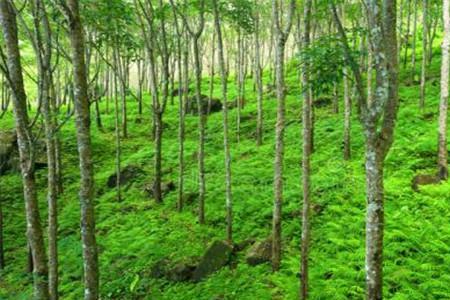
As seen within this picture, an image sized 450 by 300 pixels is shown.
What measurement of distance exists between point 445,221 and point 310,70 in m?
7.13

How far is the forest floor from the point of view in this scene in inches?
412

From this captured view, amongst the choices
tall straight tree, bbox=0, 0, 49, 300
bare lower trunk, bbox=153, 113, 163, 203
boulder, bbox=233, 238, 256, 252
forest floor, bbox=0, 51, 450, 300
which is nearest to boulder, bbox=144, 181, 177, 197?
forest floor, bbox=0, 51, 450, 300

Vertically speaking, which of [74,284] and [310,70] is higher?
[310,70]

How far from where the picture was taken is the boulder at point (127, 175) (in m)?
21.1

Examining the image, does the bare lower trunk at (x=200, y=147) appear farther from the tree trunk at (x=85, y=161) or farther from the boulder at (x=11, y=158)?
the boulder at (x=11, y=158)

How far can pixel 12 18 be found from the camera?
24.5ft

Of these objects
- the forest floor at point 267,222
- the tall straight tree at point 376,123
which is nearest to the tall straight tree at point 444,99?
the forest floor at point 267,222

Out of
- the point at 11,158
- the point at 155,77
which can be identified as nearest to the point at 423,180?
the point at 155,77

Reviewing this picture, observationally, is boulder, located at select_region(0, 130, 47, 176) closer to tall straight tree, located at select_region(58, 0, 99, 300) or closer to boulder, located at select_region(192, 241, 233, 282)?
boulder, located at select_region(192, 241, 233, 282)

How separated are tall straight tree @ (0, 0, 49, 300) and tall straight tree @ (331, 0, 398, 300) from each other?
5078 mm

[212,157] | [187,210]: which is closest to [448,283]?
[187,210]

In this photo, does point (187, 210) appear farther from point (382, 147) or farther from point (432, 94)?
point (432, 94)

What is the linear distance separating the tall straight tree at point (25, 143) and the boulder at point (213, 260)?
557 cm

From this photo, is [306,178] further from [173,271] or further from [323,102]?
[323,102]
